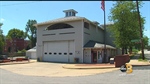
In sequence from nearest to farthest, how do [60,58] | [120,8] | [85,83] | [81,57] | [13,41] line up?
[85,83]
[81,57]
[60,58]
[120,8]
[13,41]

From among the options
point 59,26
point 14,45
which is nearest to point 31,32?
point 14,45

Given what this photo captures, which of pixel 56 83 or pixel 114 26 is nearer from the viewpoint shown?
pixel 56 83

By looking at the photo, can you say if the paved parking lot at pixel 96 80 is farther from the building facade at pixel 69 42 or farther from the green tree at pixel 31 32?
the green tree at pixel 31 32

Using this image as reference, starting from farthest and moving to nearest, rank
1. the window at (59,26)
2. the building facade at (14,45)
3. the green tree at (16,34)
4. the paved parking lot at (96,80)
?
the green tree at (16,34) → the building facade at (14,45) → the window at (59,26) → the paved parking lot at (96,80)

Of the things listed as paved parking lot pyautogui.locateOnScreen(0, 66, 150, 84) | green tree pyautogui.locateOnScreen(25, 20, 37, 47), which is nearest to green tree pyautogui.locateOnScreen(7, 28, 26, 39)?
green tree pyautogui.locateOnScreen(25, 20, 37, 47)

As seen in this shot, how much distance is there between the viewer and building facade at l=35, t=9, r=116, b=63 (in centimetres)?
3106

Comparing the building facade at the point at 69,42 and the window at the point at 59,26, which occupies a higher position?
the window at the point at 59,26

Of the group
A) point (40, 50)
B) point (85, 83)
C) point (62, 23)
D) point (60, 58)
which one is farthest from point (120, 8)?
point (85, 83)

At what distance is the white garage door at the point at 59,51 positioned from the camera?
32.4 metres

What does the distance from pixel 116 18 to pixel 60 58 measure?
13.6 metres

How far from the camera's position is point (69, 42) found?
32.5 m

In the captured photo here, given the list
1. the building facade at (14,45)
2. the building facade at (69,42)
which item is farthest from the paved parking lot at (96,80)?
the building facade at (14,45)

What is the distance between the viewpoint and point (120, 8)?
36.2m

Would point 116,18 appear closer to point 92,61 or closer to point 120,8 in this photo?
point 120,8
